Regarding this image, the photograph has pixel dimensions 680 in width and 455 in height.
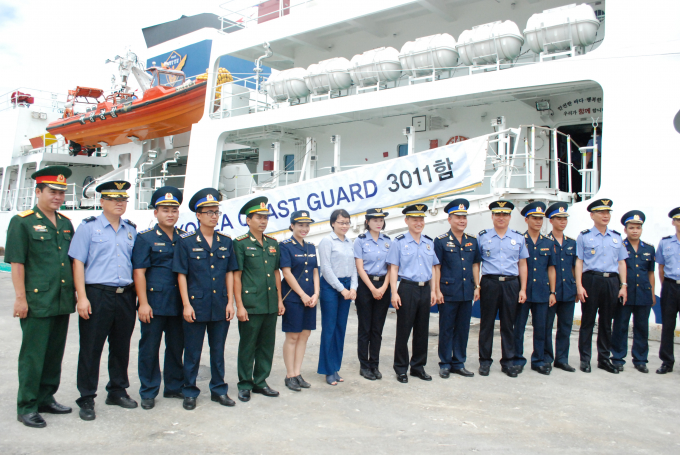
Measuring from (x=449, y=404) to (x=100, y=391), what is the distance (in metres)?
2.61

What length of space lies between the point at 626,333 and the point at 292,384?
3.18 metres

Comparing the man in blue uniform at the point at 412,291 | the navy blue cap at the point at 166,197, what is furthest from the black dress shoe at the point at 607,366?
the navy blue cap at the point at 166,197

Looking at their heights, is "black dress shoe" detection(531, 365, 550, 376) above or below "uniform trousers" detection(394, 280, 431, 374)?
below

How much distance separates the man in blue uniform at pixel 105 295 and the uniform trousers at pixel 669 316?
4.57 metres

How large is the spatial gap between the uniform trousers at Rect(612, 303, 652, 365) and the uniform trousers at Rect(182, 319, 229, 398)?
3.61 meters

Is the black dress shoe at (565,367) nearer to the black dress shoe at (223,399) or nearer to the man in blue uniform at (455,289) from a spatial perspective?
the man in blue uniform at (455,289)

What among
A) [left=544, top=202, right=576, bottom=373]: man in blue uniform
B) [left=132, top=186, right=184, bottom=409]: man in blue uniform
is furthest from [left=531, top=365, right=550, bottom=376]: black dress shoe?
[left=132, top=186, right=184, bottom=409]: man in blue uniform

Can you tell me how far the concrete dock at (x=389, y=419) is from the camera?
296cm

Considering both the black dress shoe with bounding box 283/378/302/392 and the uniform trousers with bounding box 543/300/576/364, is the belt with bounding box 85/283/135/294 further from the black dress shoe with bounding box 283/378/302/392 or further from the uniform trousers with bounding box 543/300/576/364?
the uniform trousers with bounding box 543/300/576/364

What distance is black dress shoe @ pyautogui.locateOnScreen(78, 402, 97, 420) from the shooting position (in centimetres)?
328

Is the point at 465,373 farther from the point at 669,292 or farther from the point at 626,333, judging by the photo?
the point at 669,292

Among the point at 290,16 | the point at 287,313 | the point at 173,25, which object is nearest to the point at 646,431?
the point at 287,313

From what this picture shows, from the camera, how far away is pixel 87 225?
3414mm

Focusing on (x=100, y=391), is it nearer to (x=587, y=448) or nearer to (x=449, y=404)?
(x=449, y=404)
